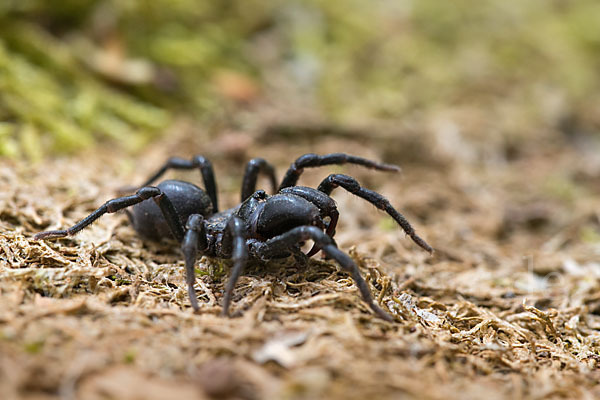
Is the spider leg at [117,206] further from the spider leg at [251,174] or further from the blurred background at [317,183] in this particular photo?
the spider leg at [251,174]

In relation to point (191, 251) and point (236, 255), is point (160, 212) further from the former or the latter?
point (236, 255)

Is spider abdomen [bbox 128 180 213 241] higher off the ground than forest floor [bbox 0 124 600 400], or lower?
higher

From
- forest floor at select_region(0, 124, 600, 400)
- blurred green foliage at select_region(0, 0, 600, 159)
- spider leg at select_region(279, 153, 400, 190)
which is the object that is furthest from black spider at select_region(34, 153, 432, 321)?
blurred green foliage at select_region(0, 0, 600, 159)

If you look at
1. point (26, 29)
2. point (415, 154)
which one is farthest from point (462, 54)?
point (26, 29)

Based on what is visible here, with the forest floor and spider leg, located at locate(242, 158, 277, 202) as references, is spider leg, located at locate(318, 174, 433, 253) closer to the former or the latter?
the forest floor

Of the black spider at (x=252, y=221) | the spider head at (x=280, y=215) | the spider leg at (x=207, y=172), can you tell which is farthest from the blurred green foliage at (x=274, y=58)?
the spider head at (x=280, y=215)

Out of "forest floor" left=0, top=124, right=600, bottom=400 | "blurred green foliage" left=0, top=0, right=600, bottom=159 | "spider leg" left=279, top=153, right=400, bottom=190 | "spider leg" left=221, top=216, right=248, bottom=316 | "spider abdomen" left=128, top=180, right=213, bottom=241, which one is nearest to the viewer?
"forest floor" left=0, top=124, right=600, bottom=400

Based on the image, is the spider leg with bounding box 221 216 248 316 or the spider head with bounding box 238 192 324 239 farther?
the spider head with bounding box 238 192 324 239

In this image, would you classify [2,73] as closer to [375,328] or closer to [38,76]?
[38,76]
